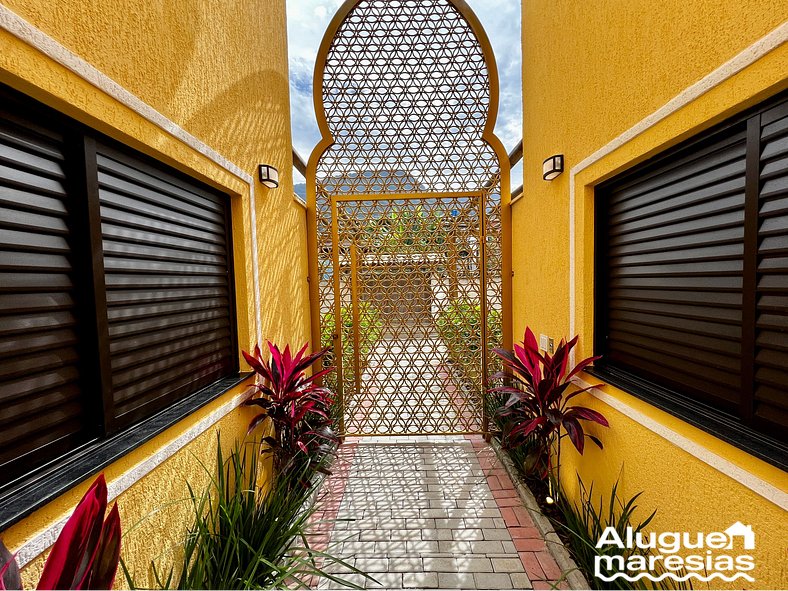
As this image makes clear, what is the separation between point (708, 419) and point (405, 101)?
3498 mm

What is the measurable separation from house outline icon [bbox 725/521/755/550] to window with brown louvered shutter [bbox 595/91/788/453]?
1.14 ft

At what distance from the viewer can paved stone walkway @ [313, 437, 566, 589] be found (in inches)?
78.5

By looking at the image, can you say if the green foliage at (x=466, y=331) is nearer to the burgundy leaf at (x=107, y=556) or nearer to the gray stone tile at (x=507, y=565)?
the gray stone tile at (x=507, y=565)

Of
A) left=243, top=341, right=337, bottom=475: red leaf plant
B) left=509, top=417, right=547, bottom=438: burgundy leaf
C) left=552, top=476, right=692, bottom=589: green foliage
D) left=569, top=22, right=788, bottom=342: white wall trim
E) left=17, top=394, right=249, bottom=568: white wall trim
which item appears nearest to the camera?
left=17, top=394, right=249, bottom=568: white wall trim

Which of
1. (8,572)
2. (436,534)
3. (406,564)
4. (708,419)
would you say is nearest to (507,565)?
(436,534)

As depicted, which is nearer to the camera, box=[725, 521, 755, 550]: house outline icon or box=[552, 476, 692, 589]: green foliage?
box=[725, 521, 755, 550]: house outline icon

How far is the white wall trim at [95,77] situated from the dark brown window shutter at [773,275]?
246 cm

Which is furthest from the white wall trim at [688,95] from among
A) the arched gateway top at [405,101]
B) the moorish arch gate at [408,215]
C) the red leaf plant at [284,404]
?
the red leaf plant at [284,404]

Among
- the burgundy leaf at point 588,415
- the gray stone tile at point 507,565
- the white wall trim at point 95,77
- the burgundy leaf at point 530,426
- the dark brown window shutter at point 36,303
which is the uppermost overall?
the white wall trim at point 95,77

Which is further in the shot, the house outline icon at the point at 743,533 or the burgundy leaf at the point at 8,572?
the house outline icon at the point at 743,533

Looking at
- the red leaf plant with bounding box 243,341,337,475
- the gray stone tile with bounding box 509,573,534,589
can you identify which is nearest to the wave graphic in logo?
the gray stone tile with bounding box 509,573,534,589

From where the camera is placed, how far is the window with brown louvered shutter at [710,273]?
3.81 ft

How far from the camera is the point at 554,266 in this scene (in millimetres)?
2553

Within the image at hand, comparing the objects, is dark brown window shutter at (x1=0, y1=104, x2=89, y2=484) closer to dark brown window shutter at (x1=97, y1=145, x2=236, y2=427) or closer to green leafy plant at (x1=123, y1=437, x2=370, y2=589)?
dark brown window shutter at (x1=97, y1=145, x2=236, y2=427)
